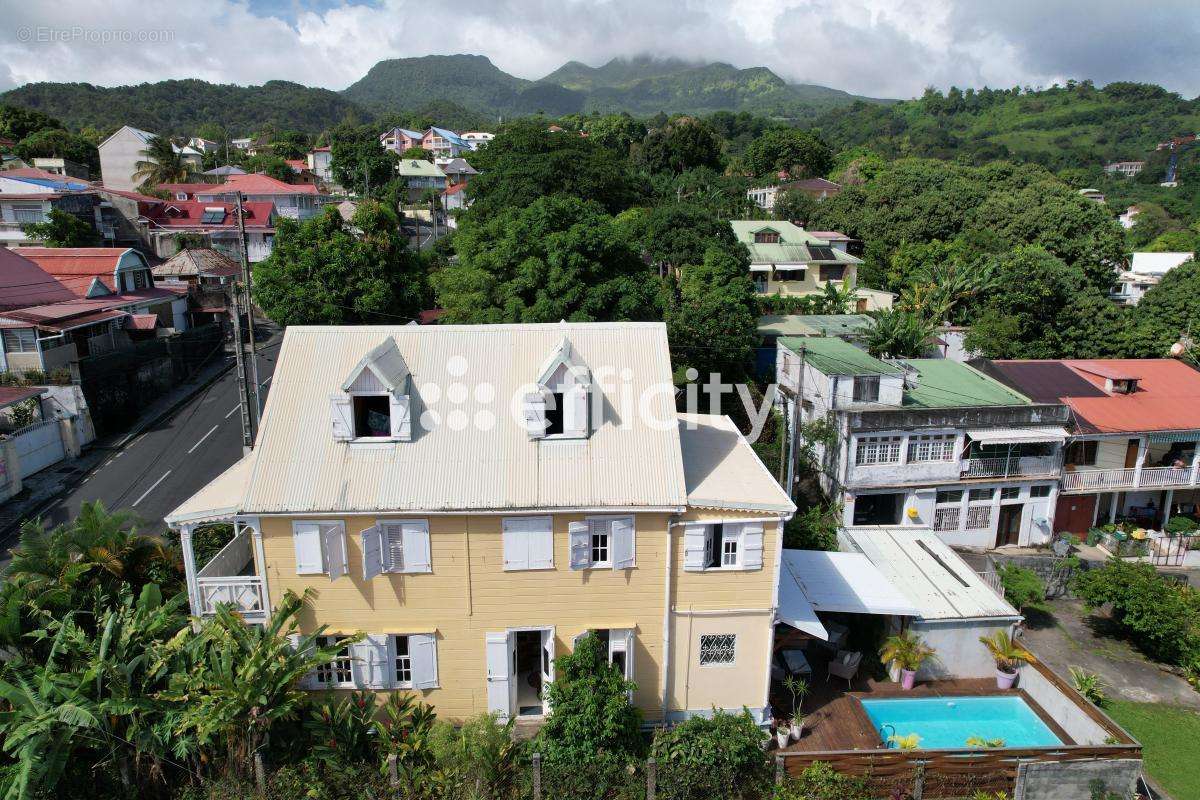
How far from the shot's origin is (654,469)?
16688mm

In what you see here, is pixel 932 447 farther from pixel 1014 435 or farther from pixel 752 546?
pixel 752 546

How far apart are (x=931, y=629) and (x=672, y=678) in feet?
25.8

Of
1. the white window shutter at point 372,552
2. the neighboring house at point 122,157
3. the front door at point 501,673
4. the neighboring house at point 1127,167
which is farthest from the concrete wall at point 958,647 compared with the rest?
the neighboring house at point 1127,167

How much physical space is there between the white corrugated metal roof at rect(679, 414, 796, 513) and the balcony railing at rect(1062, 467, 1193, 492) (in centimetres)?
1716

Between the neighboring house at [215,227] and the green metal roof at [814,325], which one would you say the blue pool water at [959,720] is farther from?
the neighboring house at [215,227]

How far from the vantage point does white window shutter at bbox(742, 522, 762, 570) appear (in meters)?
16.4

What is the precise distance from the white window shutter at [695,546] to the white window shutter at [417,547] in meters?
5.70

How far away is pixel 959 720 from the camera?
18.8 m

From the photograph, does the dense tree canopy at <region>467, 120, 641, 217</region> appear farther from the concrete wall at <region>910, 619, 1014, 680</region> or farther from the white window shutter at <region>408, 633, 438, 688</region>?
the concrete wall at <region>910, 619, 1014, 680</region>

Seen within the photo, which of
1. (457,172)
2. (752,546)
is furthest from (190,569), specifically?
(457,172)

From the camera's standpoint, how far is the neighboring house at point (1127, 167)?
Result: 14425 centimetres

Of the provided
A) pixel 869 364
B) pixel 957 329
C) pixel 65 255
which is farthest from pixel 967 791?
pixel 65 255

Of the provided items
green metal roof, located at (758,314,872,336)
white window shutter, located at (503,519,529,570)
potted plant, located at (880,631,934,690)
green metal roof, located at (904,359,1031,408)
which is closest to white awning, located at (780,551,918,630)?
potted plant, located at (880,631,934,690)

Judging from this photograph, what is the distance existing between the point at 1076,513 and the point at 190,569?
31.7 m
